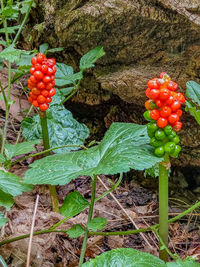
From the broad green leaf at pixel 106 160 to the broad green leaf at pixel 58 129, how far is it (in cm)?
61

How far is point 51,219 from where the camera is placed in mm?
1878

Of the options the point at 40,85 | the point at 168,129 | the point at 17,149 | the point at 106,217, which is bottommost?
the point at 106,217

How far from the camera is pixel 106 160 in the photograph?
1332 mm

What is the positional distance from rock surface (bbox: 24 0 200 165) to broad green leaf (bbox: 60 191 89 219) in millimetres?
975

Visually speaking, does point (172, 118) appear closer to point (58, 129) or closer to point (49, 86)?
point (49, 86)

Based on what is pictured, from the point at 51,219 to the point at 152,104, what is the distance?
38.6 inches

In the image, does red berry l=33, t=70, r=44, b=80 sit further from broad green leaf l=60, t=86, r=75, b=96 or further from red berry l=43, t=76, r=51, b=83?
broad green leaf l=60, t=86, r=75, b=96

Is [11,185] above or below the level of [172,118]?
below

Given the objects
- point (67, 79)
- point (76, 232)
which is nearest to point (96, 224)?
point (76, 232)

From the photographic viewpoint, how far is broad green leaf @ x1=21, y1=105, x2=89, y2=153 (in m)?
2.13

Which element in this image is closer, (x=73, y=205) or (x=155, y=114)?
(x=155, y=114)

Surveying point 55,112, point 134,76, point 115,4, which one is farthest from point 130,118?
point 115,4

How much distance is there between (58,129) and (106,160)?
35.8 inches

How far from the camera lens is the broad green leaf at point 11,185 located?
4.80ft
